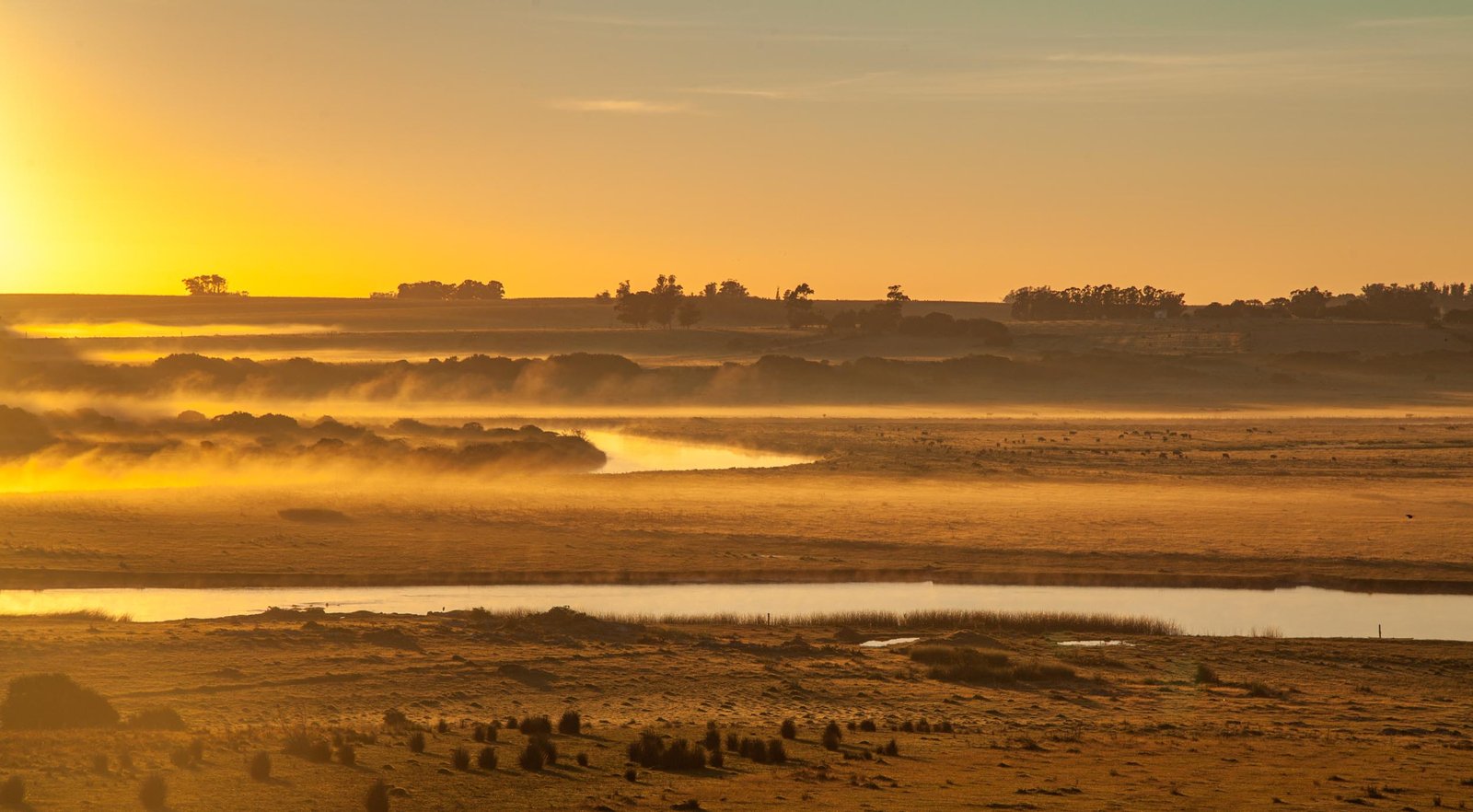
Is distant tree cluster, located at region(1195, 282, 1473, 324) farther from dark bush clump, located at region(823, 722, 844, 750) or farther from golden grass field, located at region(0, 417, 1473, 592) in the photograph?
dark bush clump, located at region(823, 722, 844, 750)

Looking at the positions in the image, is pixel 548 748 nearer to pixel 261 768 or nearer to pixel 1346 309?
pixel 261 768

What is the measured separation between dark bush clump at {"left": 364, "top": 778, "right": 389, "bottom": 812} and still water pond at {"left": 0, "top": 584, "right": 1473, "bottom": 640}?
50.2 ft

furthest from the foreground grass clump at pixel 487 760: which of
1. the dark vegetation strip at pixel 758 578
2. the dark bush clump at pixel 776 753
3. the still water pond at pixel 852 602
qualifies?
the dark vegetation strip at pixel 758 578

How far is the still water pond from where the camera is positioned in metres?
31.8

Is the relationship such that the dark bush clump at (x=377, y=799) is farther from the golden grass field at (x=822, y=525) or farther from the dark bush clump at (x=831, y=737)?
the golden grass field at (x=822, y=525)

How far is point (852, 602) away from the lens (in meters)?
34.1

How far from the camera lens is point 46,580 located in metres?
34.5

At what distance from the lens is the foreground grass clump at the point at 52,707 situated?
2008 cm

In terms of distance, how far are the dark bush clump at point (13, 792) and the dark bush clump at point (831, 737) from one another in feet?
30.5

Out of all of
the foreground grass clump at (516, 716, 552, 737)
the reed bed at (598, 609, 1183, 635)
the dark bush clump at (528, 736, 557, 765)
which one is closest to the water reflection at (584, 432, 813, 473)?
the reed bed at (598, 609, 1183, 635)

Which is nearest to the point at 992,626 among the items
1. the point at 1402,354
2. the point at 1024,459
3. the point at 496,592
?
the point at 496,592

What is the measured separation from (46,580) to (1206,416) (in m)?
72.9

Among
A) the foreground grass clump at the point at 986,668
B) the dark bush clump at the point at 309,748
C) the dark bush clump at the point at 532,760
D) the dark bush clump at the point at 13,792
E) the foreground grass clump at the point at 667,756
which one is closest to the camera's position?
the dark bush clump at the point at 13,792

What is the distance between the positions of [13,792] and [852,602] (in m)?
20.1
